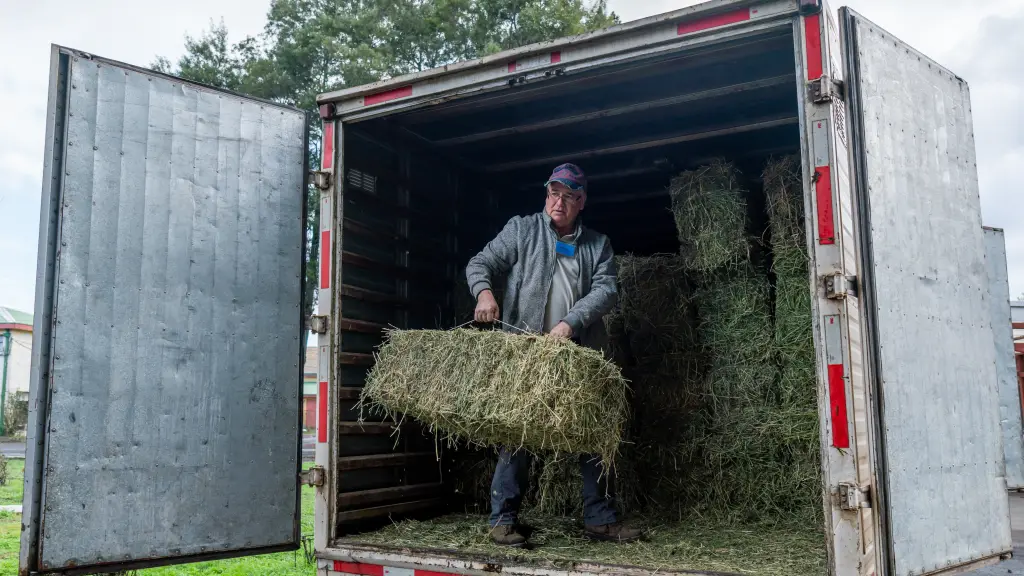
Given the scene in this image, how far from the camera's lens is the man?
491 centimetres

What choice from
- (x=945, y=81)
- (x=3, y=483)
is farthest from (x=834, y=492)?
(x=3, y=483)

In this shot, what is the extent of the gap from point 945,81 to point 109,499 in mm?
4895

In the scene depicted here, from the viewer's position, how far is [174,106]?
15.7 ft

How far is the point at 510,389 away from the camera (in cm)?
417

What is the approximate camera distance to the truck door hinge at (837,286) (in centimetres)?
353

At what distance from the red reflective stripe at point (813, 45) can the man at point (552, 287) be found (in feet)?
5.68

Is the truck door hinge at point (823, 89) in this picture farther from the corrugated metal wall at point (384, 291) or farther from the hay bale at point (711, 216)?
the corrugated metal wall at point (384, 291)

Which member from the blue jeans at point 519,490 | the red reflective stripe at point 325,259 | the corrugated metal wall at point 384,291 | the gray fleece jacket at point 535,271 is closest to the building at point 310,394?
the corrugated metal wall at point 384,291

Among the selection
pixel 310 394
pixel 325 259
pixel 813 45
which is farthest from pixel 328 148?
pixel 310 394

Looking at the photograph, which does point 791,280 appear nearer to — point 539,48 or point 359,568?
point 539,48

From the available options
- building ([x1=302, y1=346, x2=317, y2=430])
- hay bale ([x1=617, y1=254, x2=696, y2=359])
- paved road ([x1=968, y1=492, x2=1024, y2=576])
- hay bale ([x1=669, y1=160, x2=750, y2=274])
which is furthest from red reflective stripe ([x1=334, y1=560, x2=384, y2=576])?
building ([x1=302, y1=346, x2=317, y2=430])

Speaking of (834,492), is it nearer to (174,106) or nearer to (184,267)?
(184,267)

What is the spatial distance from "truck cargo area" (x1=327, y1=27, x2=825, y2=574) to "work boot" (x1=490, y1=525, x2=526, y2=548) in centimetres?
11

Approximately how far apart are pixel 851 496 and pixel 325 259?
3.05 meters
